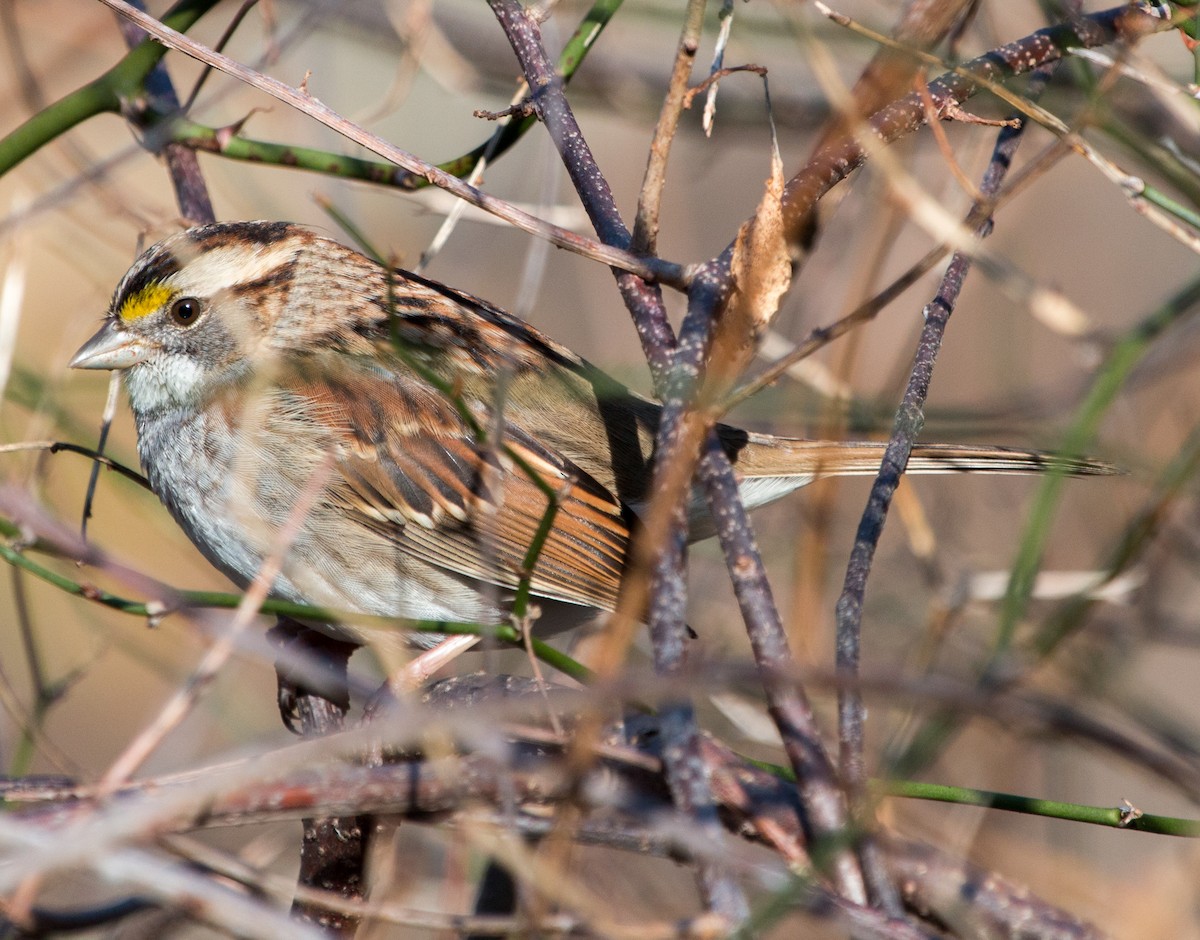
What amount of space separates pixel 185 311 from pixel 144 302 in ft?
0.28

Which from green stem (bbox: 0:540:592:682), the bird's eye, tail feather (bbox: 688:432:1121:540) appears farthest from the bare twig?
the bird's eye

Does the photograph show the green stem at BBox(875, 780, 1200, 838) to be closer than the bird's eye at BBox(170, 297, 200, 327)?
Yes

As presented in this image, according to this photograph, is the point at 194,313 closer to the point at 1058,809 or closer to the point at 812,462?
the point at 812,462

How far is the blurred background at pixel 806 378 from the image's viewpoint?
6.54 feet

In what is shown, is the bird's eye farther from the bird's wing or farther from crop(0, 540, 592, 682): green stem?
crop(0, 540, 592, 682): green stem

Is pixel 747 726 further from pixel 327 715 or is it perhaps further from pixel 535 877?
pixel 535 877

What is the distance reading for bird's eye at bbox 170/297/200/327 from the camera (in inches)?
102

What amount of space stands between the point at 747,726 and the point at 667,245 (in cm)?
228

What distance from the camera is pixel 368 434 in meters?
2.55

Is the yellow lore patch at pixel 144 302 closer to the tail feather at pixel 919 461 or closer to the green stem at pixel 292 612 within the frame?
the green stem at pixel 292 612

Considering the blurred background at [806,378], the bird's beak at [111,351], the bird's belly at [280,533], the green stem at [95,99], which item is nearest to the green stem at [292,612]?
the blurred background at [806,378]

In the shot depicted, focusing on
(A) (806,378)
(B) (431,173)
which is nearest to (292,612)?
(B) (431,173)

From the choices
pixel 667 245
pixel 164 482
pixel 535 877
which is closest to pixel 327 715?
pixel 164 482

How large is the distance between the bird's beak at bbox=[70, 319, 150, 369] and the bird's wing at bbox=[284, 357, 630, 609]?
35cm
